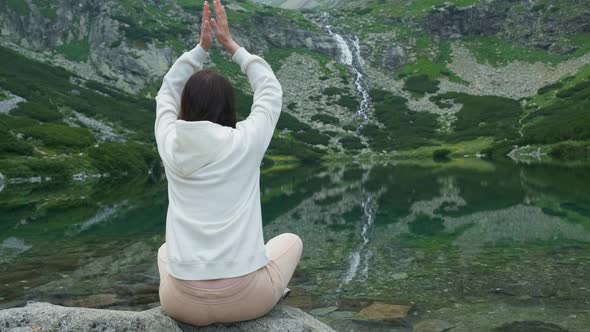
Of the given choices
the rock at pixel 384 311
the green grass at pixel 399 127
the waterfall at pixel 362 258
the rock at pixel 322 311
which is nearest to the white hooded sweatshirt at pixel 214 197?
the rock at pixel 384 311

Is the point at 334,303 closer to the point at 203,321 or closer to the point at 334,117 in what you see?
the point at 203,321

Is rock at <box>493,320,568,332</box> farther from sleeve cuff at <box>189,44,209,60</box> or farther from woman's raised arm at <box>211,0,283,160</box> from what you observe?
sleeve cuff at <box>189,44,209,60</box>

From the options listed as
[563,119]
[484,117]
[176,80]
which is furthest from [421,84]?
[176,80]

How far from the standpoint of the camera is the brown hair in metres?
4.68

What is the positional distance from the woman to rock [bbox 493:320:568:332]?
593 cm

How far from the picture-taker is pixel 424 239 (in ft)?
62.6

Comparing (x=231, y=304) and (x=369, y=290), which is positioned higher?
(x=231, y=304)

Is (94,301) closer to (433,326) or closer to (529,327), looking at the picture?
(433,326)

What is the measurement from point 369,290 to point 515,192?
25.0 m

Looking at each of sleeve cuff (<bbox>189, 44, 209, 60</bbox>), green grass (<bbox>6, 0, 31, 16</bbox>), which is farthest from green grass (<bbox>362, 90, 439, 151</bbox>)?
sleeve cuff (<bbox>189, 44, 209, 60</bbox>)

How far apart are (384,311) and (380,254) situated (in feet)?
20.0

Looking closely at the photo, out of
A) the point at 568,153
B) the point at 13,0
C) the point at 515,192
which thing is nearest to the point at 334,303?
the point at 515,192

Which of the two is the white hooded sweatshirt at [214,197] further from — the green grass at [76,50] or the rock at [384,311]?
the green grass at [76,50]

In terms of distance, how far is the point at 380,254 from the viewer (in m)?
16.4
